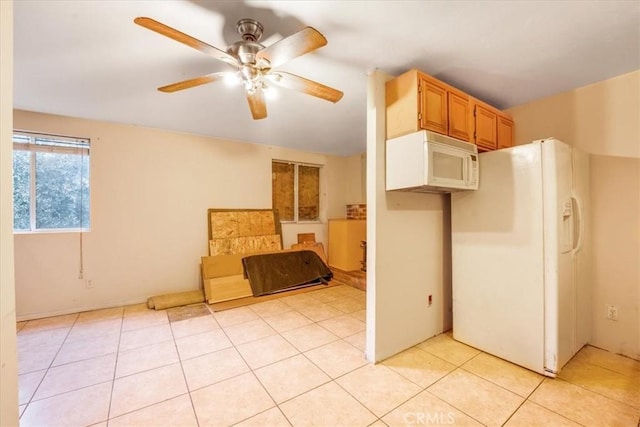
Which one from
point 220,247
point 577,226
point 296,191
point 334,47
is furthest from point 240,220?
point 577,226

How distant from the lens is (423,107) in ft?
6.70

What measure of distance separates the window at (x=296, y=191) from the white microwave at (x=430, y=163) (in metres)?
3.10

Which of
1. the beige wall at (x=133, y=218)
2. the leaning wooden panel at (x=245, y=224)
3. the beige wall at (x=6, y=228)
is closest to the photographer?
the beige wall at (x=6, y=228)

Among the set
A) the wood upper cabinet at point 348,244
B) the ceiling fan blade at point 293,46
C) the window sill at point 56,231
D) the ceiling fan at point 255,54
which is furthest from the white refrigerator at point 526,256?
the window sill at point 56,231

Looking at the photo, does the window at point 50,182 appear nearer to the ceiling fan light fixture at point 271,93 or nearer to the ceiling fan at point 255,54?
the ceiling fan at point 255,54

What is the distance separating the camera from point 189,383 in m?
1.92

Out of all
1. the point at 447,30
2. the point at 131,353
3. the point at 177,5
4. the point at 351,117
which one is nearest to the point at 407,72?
the point at 447,30

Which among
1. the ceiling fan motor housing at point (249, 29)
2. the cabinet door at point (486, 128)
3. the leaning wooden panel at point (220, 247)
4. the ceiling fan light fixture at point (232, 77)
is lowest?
the leaning wooden panel at point (220, 247)

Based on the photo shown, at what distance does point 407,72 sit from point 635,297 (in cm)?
271

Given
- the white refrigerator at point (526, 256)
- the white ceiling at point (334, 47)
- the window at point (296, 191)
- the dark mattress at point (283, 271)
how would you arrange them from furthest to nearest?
1. the window at point (296, 191)
2. the dark mattress at point (283, 271)
3. the white refrigerator at point (526, 256)
4. the white ceiling at point (334, 47)

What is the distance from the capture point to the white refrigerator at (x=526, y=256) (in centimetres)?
197

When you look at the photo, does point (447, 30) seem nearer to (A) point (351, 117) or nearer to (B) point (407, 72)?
(B) point (407, 72)

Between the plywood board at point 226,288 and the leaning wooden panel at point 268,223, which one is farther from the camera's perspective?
the leaning wooden panel at point 268,223

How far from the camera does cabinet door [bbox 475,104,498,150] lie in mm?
2482
